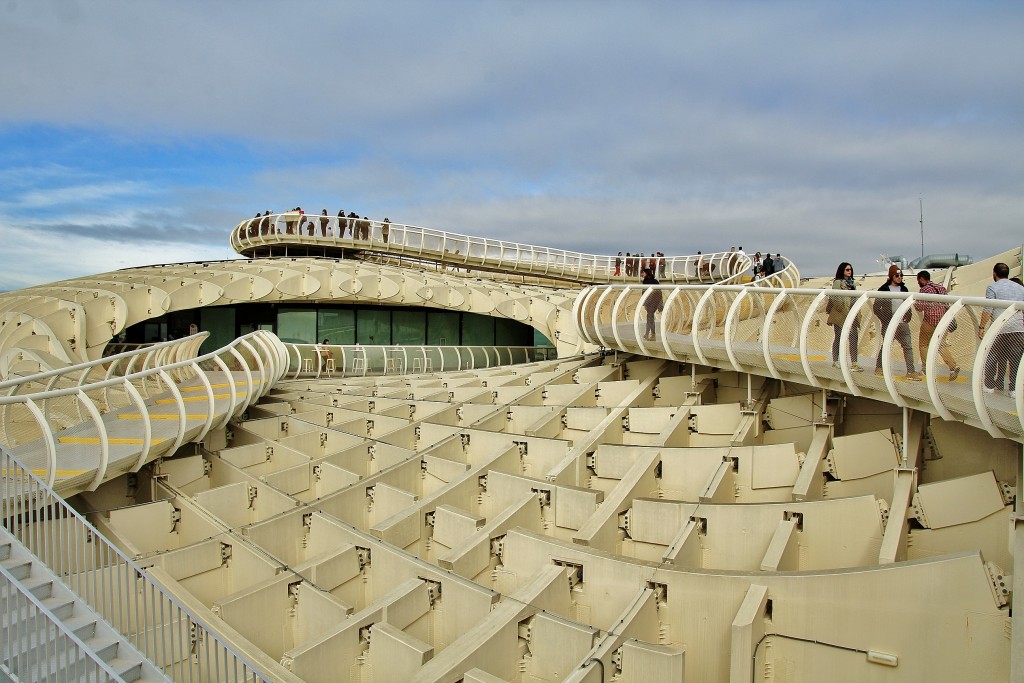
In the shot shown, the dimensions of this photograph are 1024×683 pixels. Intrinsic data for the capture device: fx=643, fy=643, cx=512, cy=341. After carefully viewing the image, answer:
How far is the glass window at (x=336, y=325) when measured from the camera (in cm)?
2541

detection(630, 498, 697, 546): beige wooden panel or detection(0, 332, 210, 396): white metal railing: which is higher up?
detection(0, 332, 210, 396): white metal railing

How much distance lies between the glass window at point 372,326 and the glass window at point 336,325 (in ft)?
0.83

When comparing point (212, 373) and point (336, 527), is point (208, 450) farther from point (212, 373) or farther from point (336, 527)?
point (336, 527)

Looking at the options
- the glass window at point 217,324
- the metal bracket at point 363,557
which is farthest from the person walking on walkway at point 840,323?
the glass window at point 217,324

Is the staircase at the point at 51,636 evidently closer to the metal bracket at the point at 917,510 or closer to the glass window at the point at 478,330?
the metal bracket at the point at 917,510

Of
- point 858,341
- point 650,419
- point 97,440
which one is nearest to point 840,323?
point 858,341

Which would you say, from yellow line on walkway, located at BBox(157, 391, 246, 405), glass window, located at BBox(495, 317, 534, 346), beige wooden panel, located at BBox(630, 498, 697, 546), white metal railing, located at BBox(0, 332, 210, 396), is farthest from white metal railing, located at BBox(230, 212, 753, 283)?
beige wooden panel, located at BBox(630, 498, 697, 546)

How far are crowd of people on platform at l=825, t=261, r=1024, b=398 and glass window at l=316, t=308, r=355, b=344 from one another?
65.6ft

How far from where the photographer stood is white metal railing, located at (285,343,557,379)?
863 inches

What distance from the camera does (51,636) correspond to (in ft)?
17.8

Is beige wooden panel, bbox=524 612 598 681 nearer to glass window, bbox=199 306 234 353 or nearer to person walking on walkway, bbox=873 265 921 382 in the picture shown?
person walking on walkway, bbox=873 265 921 382

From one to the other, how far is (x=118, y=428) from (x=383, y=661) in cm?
565

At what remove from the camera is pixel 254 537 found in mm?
9758

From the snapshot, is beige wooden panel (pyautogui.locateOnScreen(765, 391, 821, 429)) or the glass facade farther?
the glass facade
